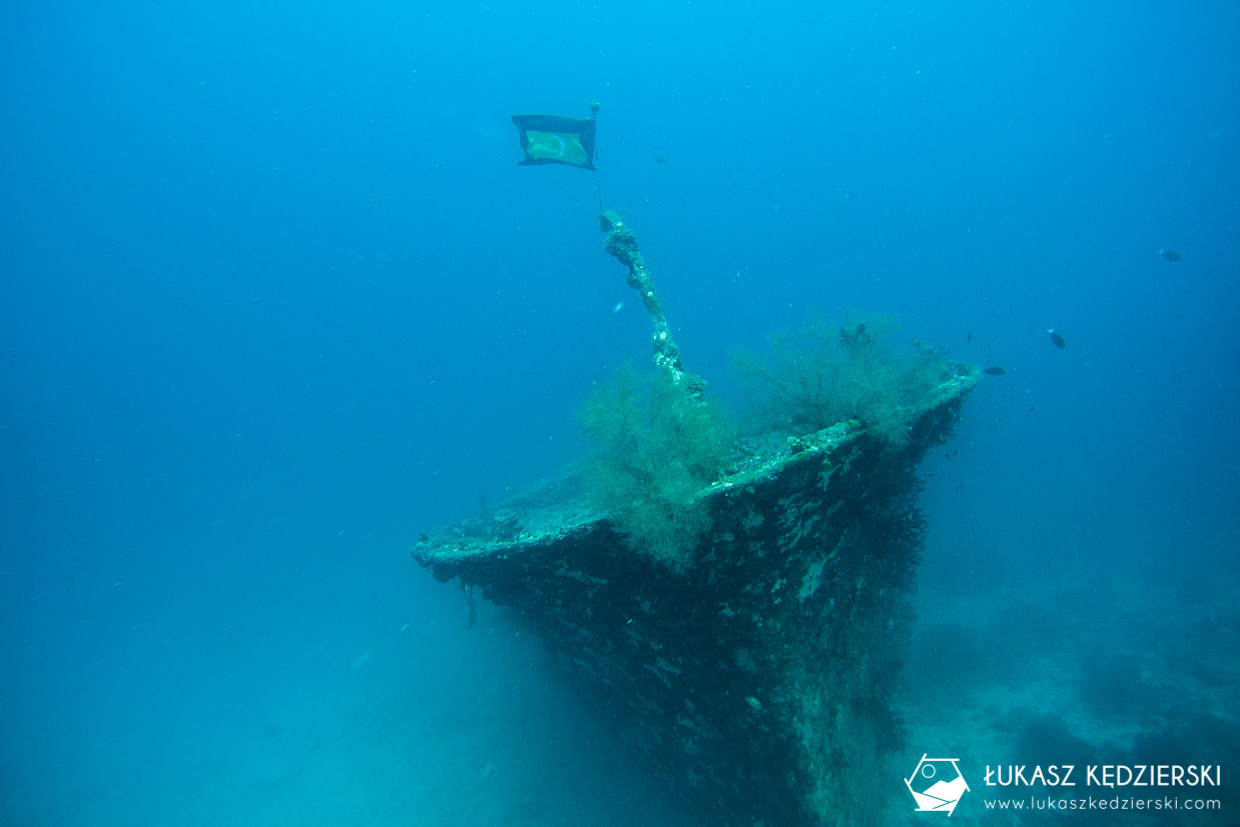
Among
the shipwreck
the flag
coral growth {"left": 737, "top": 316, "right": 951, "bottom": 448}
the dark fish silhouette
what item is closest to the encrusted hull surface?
the shipwreck

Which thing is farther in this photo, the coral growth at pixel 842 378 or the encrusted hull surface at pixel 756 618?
the coral growth at pixel 842 378

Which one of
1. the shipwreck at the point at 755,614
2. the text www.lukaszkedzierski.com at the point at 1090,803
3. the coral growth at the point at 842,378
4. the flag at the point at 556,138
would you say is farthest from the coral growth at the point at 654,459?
the text www.lukaszkedzierski.com at the point at 1090,803

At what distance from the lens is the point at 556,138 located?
941cm

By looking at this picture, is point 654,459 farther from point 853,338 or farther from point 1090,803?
point 1090,803

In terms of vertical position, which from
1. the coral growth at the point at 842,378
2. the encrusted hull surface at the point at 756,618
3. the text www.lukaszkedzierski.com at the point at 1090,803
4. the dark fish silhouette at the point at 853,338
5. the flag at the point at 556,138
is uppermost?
the flag at the point at 556,138

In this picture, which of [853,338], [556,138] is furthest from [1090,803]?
[556,138]

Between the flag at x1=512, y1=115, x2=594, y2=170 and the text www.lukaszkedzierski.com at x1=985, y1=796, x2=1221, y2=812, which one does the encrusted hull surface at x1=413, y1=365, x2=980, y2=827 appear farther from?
the flag at x1=512, y1=115, x2=594, y2=170

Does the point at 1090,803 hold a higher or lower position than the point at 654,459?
lower

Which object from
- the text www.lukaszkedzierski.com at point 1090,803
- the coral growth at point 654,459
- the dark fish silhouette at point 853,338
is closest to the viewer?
the coral growth at point 654,459

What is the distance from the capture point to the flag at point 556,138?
30.1 ft

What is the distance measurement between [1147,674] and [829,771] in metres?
12.6

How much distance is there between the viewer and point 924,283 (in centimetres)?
8638

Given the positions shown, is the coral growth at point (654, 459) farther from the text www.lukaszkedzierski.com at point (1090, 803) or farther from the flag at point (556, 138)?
the text www.lukaszkedzierski.com at point (1090, 803)

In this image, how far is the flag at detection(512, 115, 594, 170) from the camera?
918 cm
